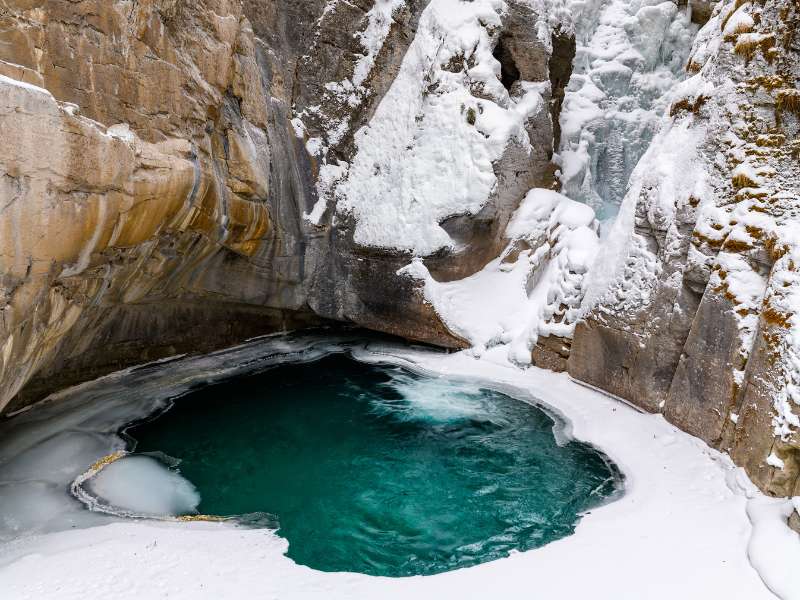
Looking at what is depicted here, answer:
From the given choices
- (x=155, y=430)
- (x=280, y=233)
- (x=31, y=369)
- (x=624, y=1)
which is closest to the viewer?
(x=31, y=369)

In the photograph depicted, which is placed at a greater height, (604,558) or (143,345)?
(604,558)

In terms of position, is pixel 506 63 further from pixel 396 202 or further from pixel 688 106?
pixel 688 106

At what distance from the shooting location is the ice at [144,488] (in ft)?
26.5

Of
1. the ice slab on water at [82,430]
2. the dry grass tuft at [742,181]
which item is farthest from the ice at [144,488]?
the dry grass tuft at [742,181]

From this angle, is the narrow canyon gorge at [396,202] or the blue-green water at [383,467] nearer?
the blue-green water at [383,467]

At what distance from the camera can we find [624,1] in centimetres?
2341

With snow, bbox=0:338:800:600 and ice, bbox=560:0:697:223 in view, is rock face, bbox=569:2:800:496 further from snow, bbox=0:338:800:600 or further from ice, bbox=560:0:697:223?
ice, bbox=560:0:697:223

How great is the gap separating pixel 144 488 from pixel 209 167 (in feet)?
20.1

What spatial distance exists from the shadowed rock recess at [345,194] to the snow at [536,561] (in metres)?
1.11

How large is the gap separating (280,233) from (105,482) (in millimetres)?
7505

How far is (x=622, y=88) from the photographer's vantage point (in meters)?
22.8

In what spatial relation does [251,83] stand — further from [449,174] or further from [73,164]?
[73,164]

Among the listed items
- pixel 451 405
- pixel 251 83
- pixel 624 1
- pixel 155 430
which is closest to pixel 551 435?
pixel 451 405

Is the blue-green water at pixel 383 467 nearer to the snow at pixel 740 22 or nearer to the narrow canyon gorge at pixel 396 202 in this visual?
the narrow canyon gorge at pixel 396 202
